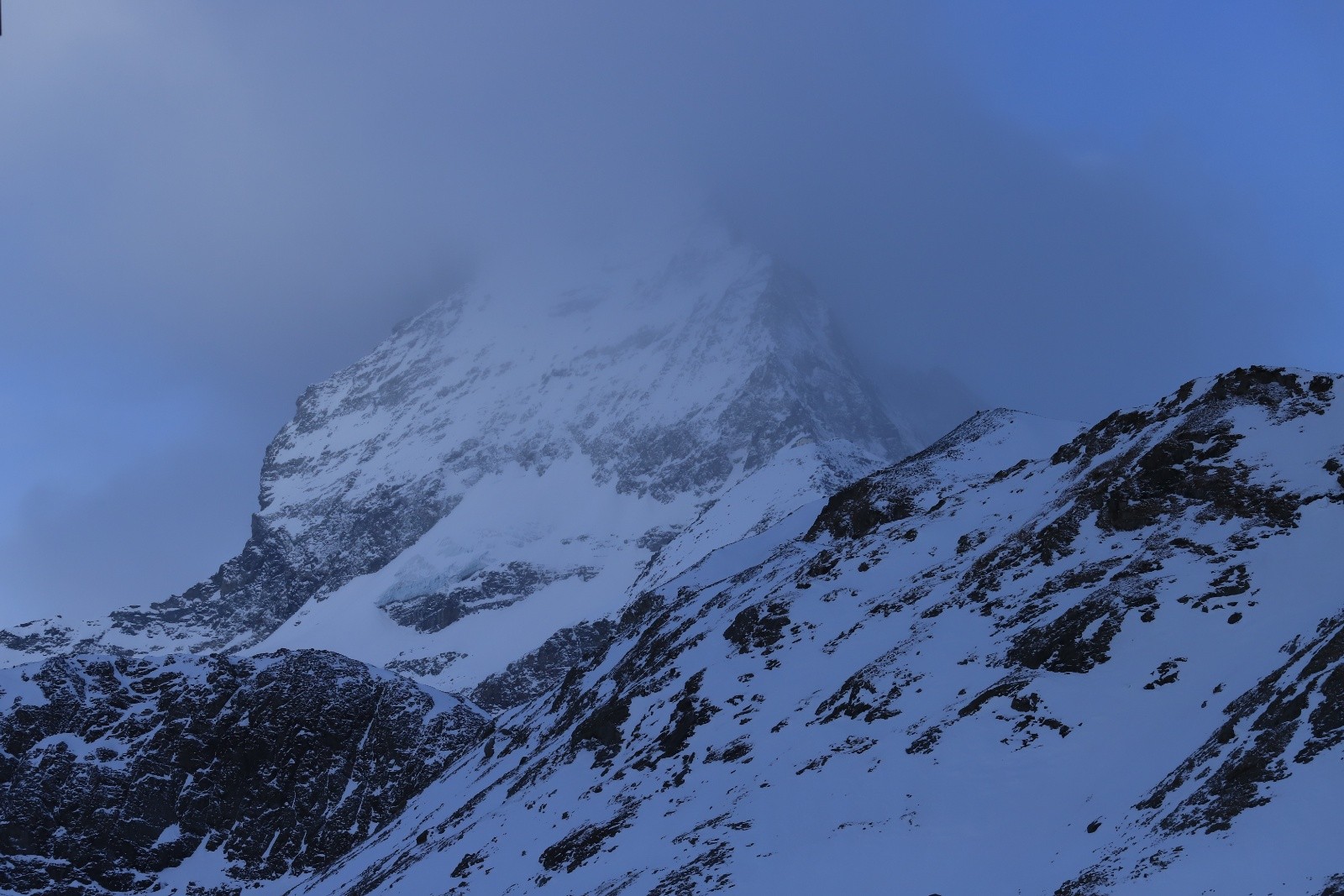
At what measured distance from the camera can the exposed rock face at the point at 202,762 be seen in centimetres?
9200

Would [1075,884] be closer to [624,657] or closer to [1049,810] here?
[1049,810]

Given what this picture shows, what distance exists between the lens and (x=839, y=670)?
46.4 metres

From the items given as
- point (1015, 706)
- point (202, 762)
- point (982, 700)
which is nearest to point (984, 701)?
point (982, 700)

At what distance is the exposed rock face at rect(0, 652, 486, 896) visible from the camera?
92000 mm

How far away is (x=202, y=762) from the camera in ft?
319

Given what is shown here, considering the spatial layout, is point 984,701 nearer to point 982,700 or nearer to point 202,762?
point 982,700

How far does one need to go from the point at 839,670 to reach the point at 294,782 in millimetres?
65945

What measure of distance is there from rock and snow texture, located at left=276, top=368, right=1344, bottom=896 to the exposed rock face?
3393 cm

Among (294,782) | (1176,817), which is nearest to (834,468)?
(294,782)

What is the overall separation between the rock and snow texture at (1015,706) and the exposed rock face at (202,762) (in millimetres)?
33930

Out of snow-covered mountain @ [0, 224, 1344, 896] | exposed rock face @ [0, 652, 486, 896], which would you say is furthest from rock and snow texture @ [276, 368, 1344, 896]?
exposed rock face @ [0, 652, 486, 896]

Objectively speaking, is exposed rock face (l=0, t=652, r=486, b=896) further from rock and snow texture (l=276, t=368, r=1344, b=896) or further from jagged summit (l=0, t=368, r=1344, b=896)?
rock and snow texture (l=276, t=368, r=1344, b=896)

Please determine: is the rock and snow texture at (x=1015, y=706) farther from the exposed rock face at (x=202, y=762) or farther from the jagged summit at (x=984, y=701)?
the exposed rock face at (x=202, y=762)

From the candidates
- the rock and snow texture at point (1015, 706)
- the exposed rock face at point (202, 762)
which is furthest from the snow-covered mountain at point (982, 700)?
the exposed rock face at point (202, 762)
